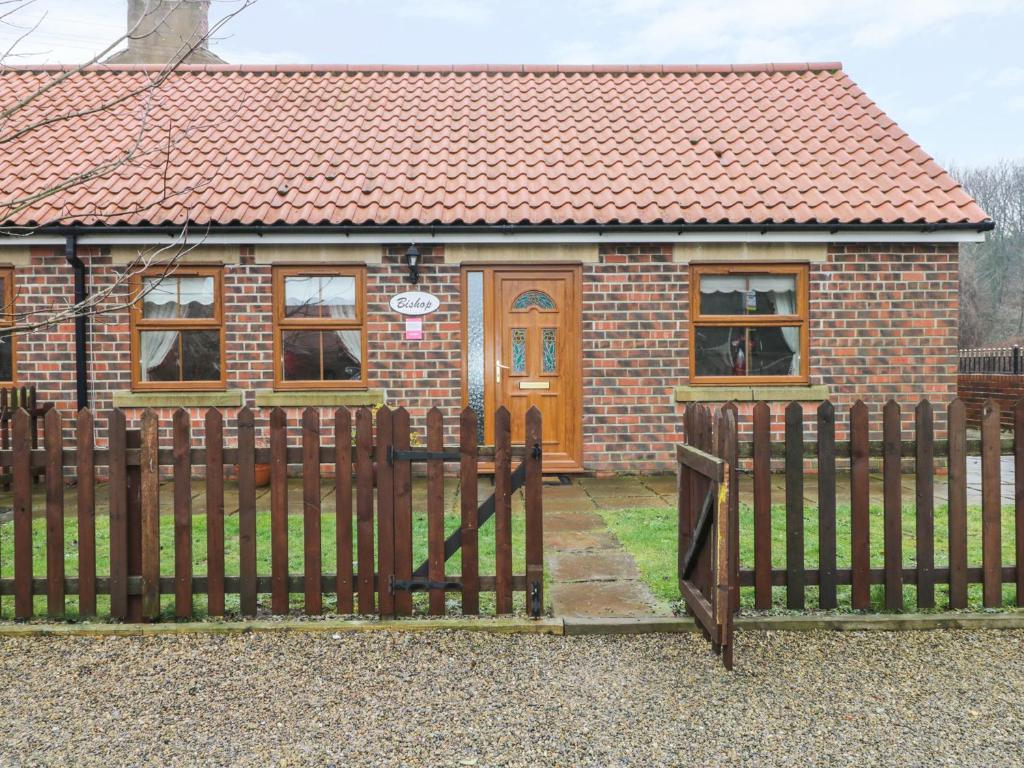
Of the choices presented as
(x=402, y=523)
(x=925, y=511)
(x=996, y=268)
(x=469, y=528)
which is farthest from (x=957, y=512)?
(x=996, y=268)

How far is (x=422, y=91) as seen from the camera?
11328 mm

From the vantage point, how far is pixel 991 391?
45.1ft

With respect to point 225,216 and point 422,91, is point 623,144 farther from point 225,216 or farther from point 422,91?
point 225,216

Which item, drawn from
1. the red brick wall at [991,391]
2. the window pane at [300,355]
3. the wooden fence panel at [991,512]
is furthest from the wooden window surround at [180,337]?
the red brick wall at [991,391]

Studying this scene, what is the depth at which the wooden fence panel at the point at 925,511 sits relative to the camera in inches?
158

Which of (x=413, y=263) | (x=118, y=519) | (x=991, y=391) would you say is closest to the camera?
(x=118, y=519)

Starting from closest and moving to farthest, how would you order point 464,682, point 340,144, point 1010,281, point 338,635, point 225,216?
point 464,682, point 338,635, point 225,216, point 340,144, point 1010,281

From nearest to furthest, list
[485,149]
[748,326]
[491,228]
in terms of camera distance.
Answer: [491,228] → [748,326] → [485,149]

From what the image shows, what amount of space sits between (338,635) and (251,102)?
30.6 feet

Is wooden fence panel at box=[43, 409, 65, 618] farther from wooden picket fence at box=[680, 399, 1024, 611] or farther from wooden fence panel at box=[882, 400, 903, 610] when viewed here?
wooden fence panel at box=[882, 400, 903, 610]

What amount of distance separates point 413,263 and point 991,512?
6024mm

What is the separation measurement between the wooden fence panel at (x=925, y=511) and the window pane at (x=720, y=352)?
4.69m

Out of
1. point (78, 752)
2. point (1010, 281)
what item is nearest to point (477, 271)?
point (78, 752)

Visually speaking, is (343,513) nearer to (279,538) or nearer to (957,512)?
(279,538)
